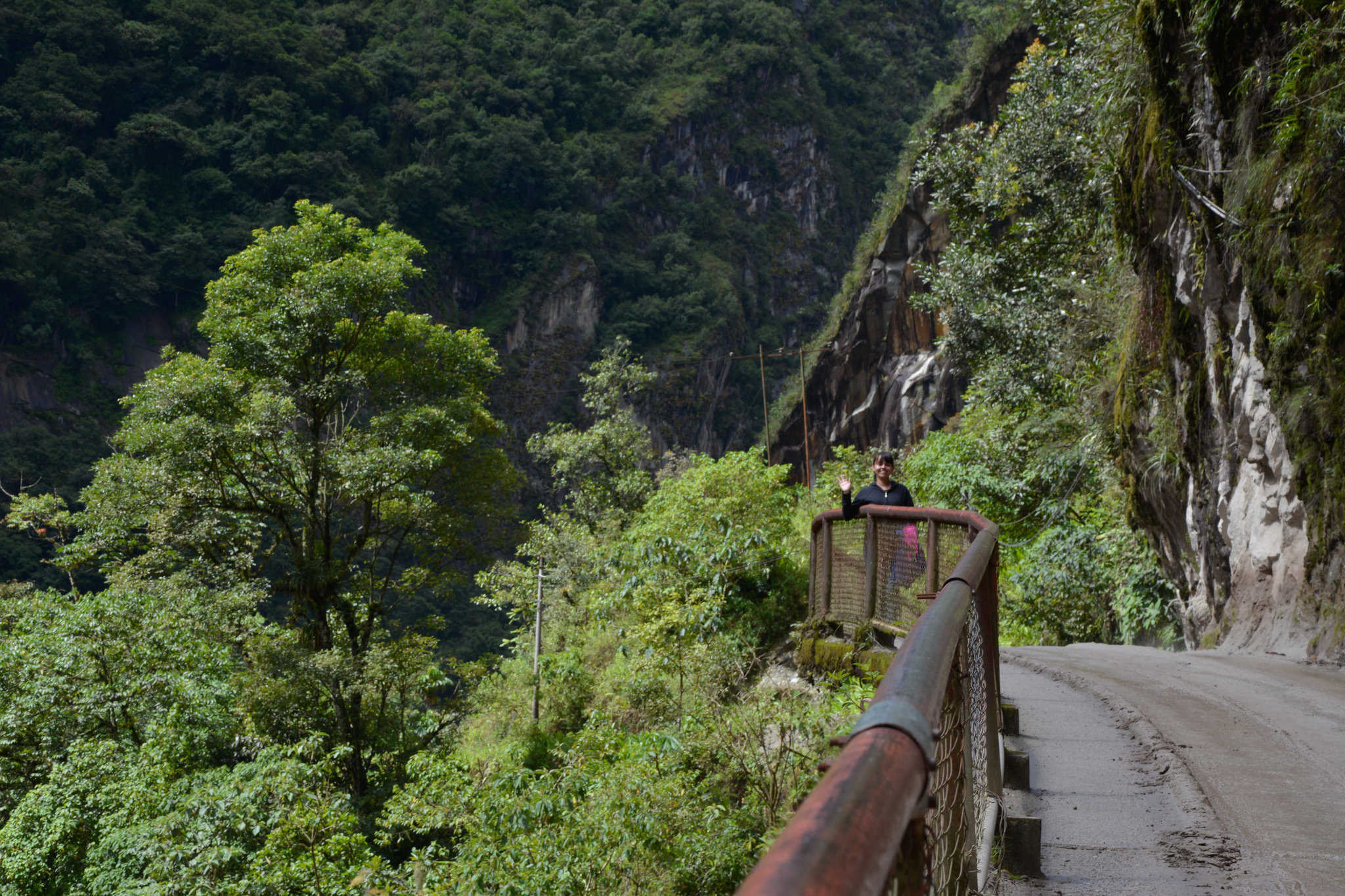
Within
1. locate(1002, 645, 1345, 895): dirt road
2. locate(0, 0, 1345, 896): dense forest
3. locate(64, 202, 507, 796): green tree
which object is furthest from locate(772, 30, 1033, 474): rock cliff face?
locate(1002, 645, 1345, 895): dirt road

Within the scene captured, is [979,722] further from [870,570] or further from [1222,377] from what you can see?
[1222,377]

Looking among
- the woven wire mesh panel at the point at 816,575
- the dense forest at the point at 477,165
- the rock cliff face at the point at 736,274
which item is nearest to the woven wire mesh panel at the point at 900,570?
the woven wire mesh panel at the point at 816,575

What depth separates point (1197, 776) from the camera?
3816 millimetres

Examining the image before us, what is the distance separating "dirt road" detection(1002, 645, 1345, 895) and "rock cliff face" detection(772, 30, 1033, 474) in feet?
79.9

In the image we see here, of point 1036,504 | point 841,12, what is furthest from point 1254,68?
point 841,12

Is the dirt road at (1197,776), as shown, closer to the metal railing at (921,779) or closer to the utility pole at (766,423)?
the metal railing at (921,779)

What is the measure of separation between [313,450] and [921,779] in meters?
18.0

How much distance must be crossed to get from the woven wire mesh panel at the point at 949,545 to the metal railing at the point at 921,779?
108 cm

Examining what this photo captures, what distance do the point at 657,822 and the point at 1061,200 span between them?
13801 millimetres

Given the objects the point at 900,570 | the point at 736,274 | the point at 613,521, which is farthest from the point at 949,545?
the point at 736,274

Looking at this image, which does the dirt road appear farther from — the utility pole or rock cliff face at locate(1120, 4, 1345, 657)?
the utility pole

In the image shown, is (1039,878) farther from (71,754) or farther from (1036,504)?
(1036,504)

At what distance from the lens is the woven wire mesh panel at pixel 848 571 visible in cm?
762

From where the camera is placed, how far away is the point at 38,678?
14.2 m
